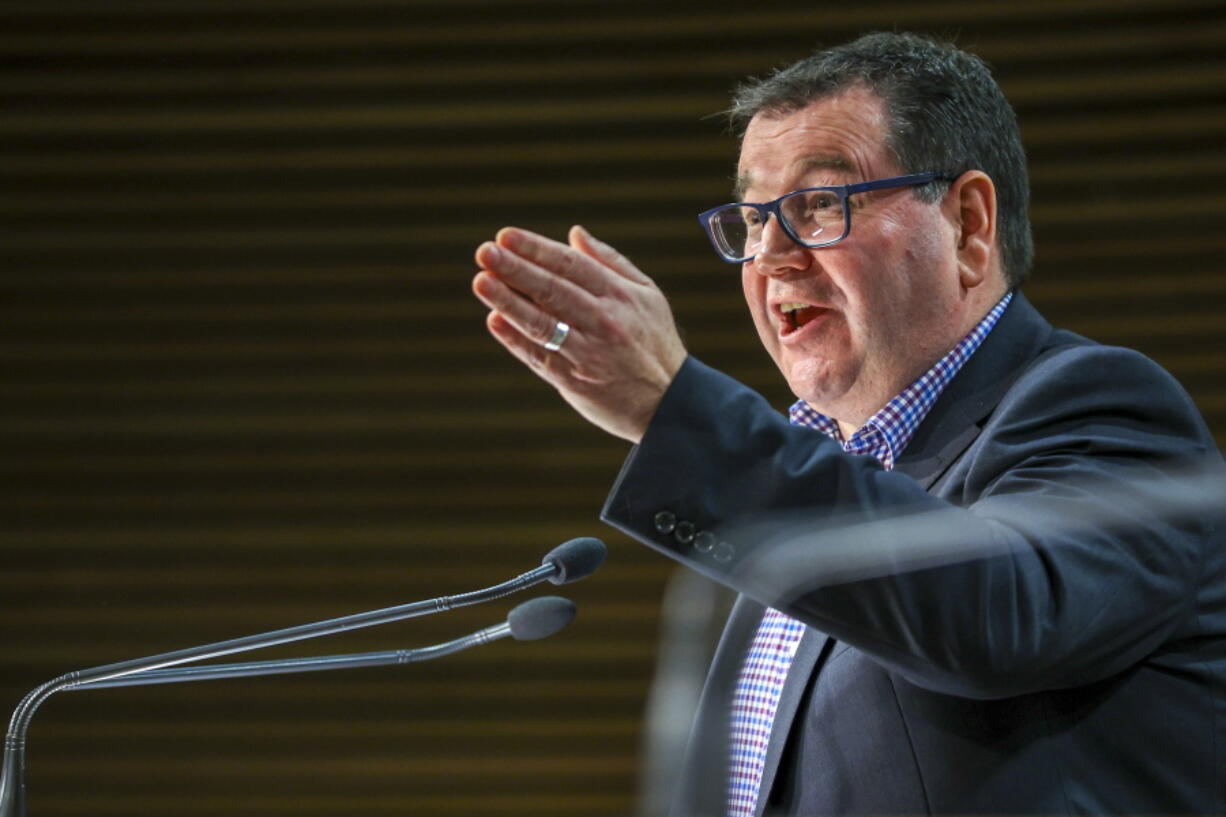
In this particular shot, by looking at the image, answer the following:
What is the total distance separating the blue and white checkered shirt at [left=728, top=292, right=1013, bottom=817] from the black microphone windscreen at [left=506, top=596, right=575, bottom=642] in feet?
0.89

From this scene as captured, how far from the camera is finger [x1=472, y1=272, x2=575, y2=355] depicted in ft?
4.05

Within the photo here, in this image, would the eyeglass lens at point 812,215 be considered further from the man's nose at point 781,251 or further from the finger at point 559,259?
the finger at point 559,259

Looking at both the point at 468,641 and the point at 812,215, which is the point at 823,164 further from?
the point at 468,641

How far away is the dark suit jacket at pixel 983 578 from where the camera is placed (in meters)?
1.29

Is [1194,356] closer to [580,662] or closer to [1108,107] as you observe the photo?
[1108,107]

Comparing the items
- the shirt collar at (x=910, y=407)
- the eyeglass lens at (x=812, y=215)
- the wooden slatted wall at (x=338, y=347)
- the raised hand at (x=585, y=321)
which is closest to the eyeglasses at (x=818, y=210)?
the eyeglass lens at (x=812, y=215)

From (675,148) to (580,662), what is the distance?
1692 mm

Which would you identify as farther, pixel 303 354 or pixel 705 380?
pixel 303 354

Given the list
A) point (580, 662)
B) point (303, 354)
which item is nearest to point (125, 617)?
point (303, 354)

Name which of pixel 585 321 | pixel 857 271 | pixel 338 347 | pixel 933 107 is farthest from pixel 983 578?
pixel 338 347

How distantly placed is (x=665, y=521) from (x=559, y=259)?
0.87 feet

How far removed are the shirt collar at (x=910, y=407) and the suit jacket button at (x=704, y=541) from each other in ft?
1.98

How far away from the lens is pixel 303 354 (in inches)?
183

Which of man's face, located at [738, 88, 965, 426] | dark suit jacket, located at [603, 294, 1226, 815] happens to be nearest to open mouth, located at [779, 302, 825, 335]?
man's face, located at [738, 88, 965, 426]
